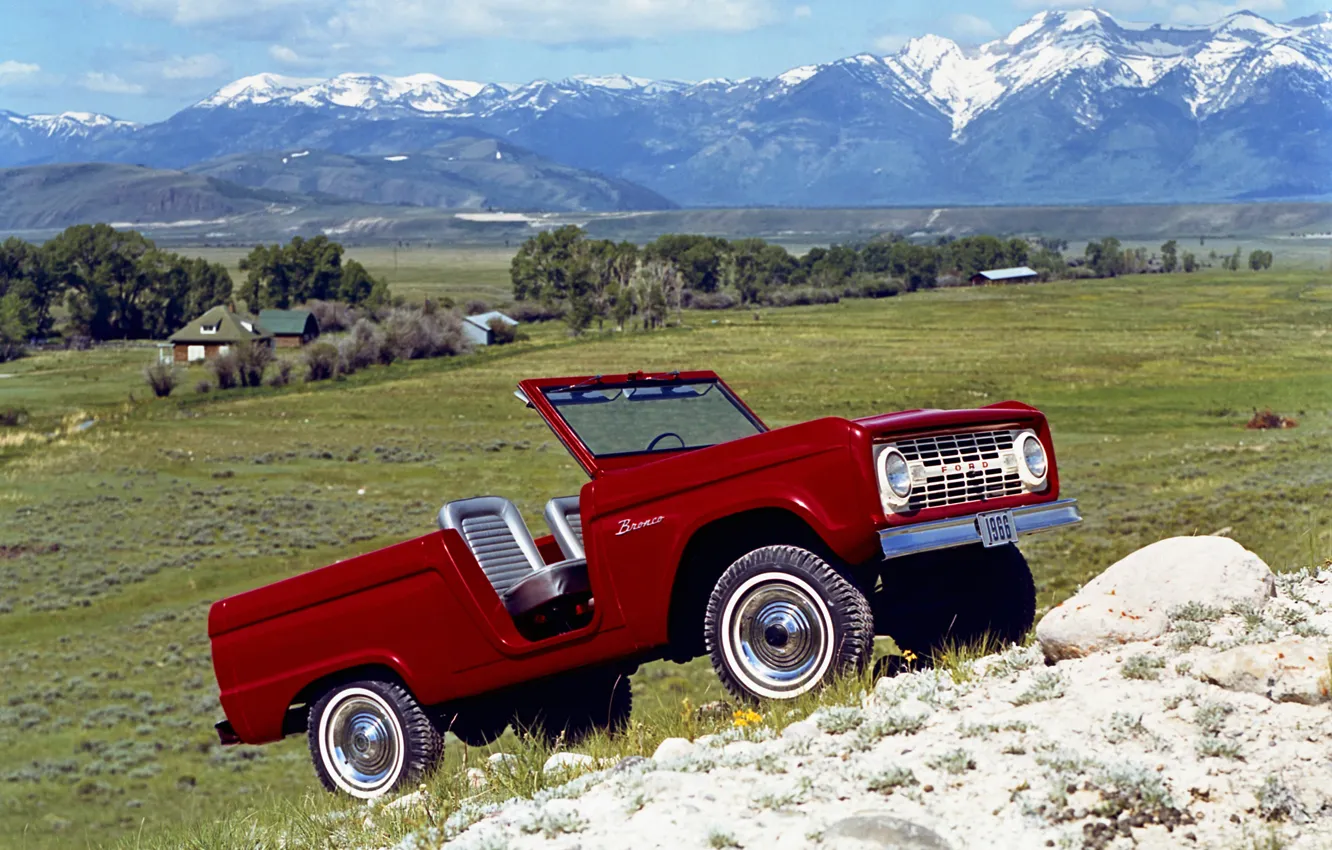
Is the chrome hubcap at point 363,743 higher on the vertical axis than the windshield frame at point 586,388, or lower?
lower

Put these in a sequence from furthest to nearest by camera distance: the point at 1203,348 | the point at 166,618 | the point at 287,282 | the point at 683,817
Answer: the point at 287,282 < the point at 1203,348 < the point at 166,618 < the point at 683,817

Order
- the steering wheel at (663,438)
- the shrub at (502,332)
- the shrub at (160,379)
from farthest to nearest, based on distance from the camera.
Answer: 1. the shrub at (502,332)
2. the shrub at (160,379)
3. the steering wheel at (663,438)

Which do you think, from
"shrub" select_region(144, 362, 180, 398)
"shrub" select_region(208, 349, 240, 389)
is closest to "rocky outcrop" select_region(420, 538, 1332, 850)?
"shrub" select_region(144, 362, 180, 398)

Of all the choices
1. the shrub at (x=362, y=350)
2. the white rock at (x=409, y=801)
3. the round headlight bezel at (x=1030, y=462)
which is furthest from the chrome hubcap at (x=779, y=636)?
the shrub at (x=362, y=350)

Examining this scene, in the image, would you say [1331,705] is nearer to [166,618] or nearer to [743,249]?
[166,618]

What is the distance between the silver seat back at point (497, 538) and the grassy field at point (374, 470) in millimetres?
1223

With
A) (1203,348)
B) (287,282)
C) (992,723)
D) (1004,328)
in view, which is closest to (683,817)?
(992,723)

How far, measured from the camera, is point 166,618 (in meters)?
40.2

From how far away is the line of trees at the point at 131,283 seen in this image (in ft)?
484

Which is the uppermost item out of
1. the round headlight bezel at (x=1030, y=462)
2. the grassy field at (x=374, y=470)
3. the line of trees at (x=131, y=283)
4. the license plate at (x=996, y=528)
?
the round headlight bezel at (x=1030, y=462)

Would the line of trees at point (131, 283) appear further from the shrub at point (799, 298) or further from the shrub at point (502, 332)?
the shrub at point (799, 298)

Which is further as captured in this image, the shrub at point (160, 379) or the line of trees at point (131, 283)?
the line of trees at point (131, 283)

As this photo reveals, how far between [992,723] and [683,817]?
158 centimetres

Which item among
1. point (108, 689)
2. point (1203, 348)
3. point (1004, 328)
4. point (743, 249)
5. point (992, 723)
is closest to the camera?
point (992, 723)
